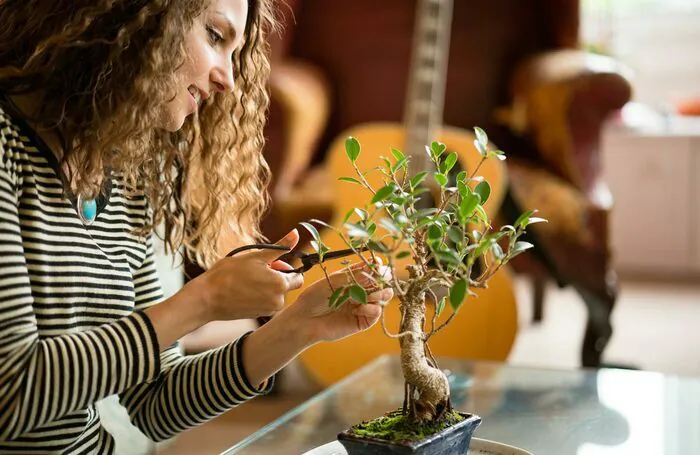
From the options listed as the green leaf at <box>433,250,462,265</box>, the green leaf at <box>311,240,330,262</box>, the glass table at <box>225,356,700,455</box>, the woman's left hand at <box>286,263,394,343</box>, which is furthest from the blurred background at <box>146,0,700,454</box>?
the green leaf at <box>433,250,462,265</box>

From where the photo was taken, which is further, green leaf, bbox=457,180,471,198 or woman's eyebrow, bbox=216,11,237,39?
woman's eyebrow, bbox=216,11,237,39

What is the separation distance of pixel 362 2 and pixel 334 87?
0.87ft

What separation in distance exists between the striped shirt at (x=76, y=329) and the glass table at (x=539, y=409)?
86mm

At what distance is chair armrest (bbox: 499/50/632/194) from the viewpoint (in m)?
2.29

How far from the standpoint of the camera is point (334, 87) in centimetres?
282

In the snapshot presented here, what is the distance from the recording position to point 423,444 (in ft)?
2.48

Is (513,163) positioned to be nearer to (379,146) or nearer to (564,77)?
(564,77)

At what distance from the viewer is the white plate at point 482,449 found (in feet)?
3.00

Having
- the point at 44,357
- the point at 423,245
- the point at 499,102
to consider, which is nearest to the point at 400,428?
the point at 423,245

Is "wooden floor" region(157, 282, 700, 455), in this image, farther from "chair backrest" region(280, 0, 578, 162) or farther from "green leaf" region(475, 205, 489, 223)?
"green leaf" region(475, 205, 489, 223)

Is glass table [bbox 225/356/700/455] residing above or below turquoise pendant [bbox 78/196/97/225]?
below

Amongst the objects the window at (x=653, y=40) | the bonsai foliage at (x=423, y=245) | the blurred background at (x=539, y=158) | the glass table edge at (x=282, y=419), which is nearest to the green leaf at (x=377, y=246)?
the bonsai foliage at (x=423, y=245)

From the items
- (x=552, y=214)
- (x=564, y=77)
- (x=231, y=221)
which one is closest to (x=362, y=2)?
(x=564, y=77)

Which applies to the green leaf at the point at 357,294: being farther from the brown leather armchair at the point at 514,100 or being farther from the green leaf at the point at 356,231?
the brown leather armchair at the point at 514,100
